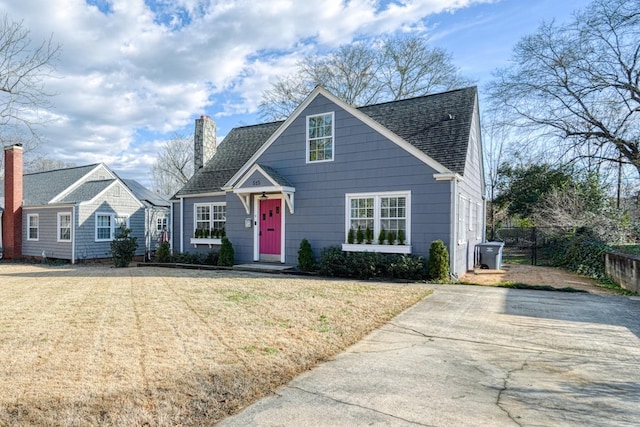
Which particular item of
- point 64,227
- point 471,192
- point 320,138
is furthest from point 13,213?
point 471,192

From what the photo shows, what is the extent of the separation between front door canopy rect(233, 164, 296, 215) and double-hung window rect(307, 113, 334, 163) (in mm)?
1185

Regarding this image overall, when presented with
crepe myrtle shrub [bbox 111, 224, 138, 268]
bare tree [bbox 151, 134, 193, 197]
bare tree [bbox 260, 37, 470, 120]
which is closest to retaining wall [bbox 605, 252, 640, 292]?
crepe myrtle shrub [bbox 111, 224, 138, 268]

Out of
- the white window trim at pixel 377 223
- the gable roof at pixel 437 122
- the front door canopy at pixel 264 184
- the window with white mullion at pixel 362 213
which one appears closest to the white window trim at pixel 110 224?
the front door canopy at pixel 264 184

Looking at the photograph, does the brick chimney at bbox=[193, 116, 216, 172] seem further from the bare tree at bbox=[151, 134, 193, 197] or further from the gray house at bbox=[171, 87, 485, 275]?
the bare tree at bbox=[151, 134, 193, 197]

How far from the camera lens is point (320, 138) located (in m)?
12.4

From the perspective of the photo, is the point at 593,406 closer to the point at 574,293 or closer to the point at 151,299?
the point at 574,293

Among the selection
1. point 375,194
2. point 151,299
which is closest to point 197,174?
point 375,194

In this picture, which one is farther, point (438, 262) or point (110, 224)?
point (110, 224)

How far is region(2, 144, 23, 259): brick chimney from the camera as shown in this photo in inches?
748

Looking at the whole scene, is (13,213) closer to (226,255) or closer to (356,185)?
(226,255)

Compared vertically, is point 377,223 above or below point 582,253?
above

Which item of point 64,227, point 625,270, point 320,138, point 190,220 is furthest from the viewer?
point 64,227

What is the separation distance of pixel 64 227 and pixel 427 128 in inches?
697

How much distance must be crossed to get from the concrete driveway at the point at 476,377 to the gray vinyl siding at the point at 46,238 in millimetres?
18682
